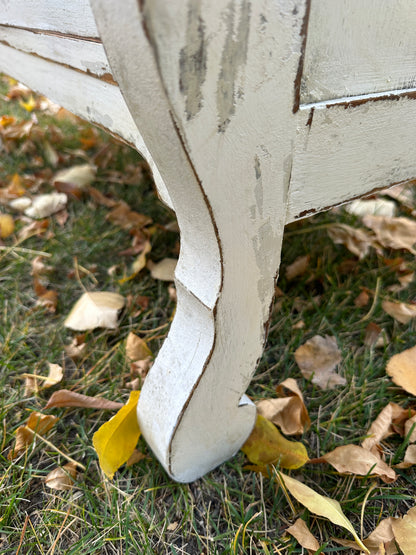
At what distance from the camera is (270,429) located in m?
0.73

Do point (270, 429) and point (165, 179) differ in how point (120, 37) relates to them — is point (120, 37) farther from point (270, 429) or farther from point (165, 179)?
point (270, 429)

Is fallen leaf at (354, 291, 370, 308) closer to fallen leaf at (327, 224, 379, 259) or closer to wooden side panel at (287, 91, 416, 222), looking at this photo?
fallen leaf at (327, 224, 379, 259)

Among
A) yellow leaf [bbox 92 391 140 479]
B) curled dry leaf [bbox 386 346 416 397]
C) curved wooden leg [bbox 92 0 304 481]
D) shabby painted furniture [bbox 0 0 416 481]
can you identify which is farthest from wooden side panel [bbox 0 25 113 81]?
curled dry leaf [bbox 386 346 416 397]

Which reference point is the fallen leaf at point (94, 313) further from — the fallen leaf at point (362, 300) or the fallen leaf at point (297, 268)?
the fallen leaf at point (362, 300)

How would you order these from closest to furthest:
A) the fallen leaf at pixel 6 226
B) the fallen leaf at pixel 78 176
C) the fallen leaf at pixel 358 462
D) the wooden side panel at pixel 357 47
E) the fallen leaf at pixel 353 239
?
the wooden side panel at pixel 357 47, the fallen leaf at pixel 358 462, the fallen leaf at pixel 353 239, the fallen leaf at pixel 6 226, the fallen leaf at pixel 78 176

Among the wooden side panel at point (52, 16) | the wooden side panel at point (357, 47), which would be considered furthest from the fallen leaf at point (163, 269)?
the wooden side panel at point (357, 47)

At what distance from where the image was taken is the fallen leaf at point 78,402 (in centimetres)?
78

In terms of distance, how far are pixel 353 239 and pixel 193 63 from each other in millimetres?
967

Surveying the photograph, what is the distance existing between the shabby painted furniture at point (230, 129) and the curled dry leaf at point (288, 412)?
0.09 meters

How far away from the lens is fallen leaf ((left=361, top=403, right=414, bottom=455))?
0.74m

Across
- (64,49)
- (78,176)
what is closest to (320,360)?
(64,49)

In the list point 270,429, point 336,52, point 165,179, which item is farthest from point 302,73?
point 270,429

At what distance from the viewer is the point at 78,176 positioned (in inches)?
61.3

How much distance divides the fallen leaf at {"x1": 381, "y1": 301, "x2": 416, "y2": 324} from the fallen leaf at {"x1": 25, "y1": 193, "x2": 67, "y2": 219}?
1073mm
